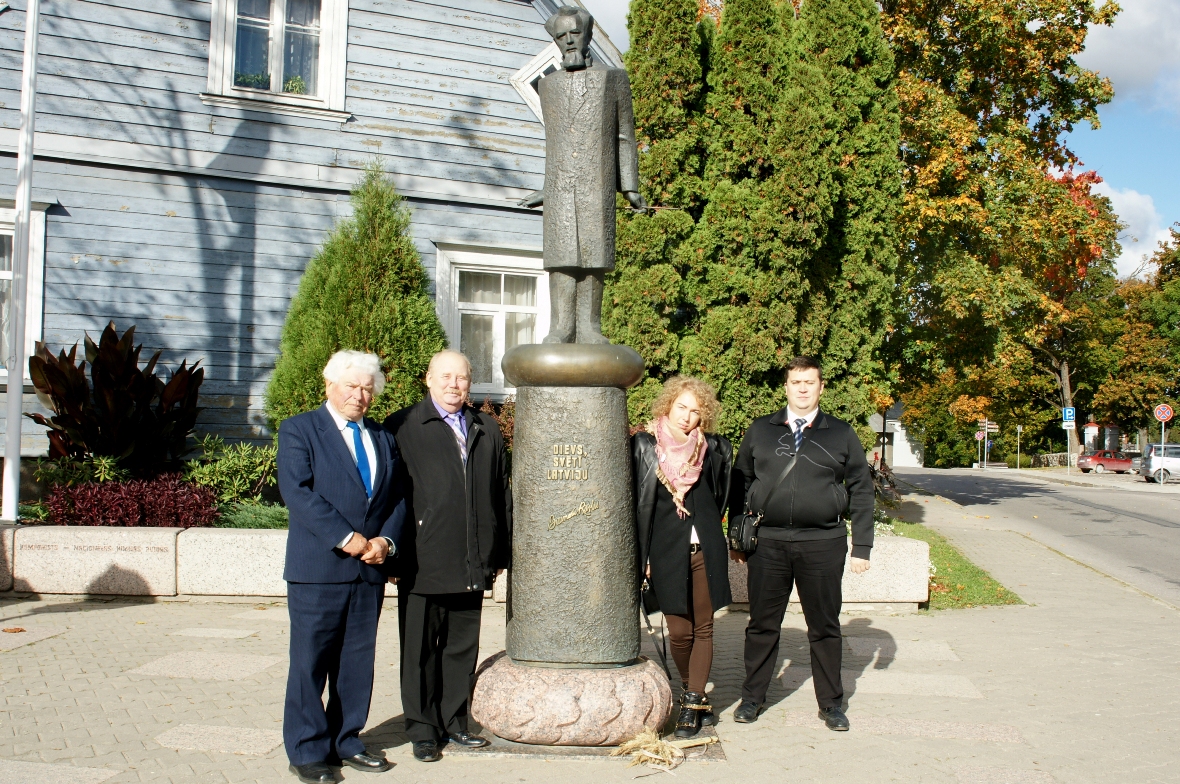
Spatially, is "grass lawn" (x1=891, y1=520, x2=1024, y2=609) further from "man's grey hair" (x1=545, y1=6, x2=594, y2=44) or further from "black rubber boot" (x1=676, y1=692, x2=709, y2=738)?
"man's grey hair" (x1=545, y1=6, x2=594, y2=44)

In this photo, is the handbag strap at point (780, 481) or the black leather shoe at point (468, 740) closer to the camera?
the black leather shoe at point (468, 740)

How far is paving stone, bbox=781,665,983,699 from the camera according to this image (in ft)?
18.9

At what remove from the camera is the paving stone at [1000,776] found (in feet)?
14.0

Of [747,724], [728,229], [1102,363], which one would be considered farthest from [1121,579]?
[1102,363]

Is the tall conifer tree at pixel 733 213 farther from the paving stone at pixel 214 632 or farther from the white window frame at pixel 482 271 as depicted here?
the paving stone at pixel 214 632

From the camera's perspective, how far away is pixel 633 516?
475 centimetres

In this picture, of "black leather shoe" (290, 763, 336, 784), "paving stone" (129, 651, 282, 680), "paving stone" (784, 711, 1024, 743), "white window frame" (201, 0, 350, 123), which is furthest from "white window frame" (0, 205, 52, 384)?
"paving stone" (784, 711, 1024, 743)

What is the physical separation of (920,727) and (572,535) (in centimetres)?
214

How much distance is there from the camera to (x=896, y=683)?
19.6ft

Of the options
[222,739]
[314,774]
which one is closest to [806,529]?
[314,774]

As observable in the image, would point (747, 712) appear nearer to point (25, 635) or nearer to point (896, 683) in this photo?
point (896, 683)

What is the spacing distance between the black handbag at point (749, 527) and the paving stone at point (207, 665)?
119 inches
